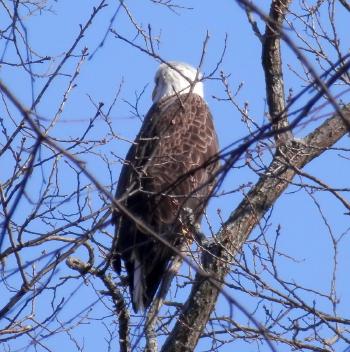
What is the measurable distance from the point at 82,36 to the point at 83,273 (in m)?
1.10

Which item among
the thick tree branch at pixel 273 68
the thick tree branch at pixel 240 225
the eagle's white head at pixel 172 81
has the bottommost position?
the thick tree branch at pixel 240 225

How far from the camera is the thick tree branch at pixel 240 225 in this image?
15.9ft

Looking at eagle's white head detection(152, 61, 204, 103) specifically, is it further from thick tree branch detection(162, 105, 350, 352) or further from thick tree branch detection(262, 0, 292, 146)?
thick tree branch detection(162, 105, 350, 352)

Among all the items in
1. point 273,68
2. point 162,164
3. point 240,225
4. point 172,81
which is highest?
point 172,81

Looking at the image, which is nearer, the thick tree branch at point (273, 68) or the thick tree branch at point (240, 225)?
the thick tree branch at point (240, 225)

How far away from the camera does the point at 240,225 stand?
502cm

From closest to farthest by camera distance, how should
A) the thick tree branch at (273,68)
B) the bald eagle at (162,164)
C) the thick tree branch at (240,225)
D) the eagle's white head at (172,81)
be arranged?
the thick tree branch at (240,225) → the thick tree branch at (273,68) → the bald eagle at (162,164) → the eagle's white head at (172,81)

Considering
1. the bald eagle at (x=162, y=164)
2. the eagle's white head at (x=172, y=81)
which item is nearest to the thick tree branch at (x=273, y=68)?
the bald eagle at (x=162, y=164)

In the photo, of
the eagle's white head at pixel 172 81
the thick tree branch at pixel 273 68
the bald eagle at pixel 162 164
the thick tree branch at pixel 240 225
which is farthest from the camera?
the eagle's white head at pixel 172 81

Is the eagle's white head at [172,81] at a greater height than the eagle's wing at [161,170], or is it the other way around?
the eagle's white head at [172,81]

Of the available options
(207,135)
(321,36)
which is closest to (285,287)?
(321,36)

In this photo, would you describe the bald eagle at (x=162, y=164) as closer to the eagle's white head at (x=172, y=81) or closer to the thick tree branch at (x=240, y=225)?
the eagle's white head at (x=172, y=81)

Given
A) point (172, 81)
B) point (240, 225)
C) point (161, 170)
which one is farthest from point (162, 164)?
point (172, 81)

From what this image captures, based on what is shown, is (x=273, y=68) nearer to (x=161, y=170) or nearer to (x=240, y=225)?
(x=240, y=225)
